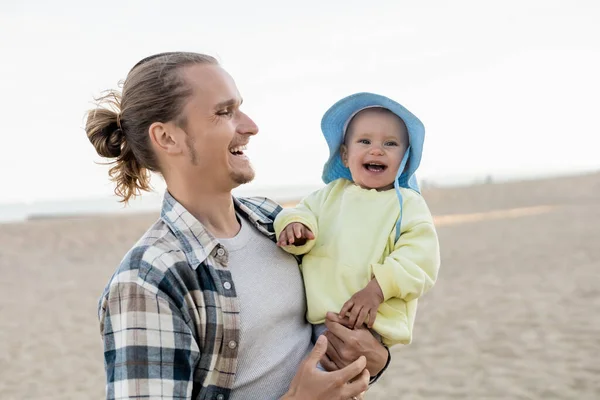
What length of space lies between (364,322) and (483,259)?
1058cm

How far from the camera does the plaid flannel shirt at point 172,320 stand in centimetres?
179

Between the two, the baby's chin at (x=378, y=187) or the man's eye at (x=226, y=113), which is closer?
the man's eye at (x=226, y=113)

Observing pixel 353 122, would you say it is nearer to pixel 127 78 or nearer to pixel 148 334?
pixel 127 78

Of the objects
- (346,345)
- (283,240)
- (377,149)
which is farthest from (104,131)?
(346,345)

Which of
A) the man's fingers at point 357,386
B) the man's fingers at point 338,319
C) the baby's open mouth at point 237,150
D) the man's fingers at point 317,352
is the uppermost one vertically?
the baby's open mouth at point 237,150

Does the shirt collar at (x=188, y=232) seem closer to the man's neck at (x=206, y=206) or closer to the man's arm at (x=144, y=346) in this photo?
the man's neck at (x=206, y=206)

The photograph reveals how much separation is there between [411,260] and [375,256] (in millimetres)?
108

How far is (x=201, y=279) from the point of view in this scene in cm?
194

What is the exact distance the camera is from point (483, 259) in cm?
1238

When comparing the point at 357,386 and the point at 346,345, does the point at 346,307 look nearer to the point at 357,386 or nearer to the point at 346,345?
the point at 346,345

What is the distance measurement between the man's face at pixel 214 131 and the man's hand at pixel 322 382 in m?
0.53

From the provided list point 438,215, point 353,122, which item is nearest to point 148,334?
point 353,122

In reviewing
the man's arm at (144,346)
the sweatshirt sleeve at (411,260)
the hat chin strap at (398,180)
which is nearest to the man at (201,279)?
the man's arm at (144,346)

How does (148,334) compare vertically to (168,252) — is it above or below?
below
